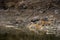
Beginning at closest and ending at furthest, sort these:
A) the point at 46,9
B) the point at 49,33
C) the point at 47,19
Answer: the point at 49,33 < the point at 47,19 < the point at 46,9

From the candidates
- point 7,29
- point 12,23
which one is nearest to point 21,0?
point 12,23

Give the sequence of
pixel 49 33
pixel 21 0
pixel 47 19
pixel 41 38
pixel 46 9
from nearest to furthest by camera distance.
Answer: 1. pixel 41 38
2. pixel 49 33
3. pixel 47 19
4. pixel 46 9
5. pixel 21 0

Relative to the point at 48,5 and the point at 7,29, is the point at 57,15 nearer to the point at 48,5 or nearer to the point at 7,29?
the point at 48,5

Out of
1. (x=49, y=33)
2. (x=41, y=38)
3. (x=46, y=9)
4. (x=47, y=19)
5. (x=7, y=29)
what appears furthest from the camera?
(x=46, y=9)

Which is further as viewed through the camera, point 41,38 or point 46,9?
point 46,9

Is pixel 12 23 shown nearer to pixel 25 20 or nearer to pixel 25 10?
pixel 25 20

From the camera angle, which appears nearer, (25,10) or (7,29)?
(7,29)

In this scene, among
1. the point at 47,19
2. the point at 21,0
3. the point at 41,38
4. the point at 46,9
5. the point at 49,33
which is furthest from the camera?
the point at 21,0

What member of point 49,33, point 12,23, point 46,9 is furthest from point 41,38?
point 46,9

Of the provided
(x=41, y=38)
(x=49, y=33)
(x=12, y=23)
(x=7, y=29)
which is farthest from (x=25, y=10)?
(x=41, y=38)
